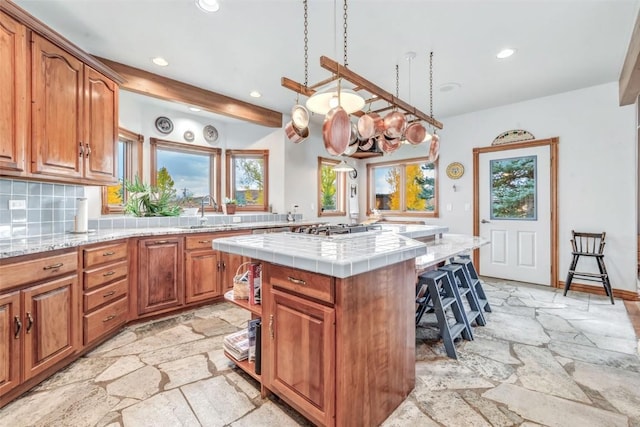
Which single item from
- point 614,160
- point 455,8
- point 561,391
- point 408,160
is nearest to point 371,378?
point 561,391

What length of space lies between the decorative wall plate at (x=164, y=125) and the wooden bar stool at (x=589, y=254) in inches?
214

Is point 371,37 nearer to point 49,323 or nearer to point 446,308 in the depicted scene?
point 446,308

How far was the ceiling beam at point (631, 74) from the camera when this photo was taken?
237cm

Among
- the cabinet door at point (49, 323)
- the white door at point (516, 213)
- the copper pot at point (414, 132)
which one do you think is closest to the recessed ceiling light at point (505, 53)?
the copper pot at point (414, 132)

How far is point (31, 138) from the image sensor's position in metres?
1.94

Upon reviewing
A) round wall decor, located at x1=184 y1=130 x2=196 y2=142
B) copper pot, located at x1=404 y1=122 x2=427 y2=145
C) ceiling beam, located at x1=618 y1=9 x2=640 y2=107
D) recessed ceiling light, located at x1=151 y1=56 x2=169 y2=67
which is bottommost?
copper pot, located at x1=404 y1=122 x2=427 y2=145

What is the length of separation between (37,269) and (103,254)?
563 millimetres

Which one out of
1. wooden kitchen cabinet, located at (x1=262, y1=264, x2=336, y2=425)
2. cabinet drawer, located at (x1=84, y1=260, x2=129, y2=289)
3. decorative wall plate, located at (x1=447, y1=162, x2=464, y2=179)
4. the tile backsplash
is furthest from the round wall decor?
decorative wall plate, located at (x1=447, y1=162, x2=464, y2=179)

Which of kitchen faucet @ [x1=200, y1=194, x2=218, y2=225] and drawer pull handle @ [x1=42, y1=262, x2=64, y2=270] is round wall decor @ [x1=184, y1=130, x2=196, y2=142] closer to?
kitchen faucet @ [x1=200, y1=194, x2=218, y2=225]

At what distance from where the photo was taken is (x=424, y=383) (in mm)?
1827

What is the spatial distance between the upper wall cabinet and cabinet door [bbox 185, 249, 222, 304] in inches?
43.4

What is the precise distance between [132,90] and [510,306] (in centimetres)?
474

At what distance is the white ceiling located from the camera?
7.12 feet

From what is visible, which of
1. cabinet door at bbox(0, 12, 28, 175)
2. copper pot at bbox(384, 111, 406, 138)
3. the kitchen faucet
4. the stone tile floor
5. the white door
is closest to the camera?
the stone tile floor
